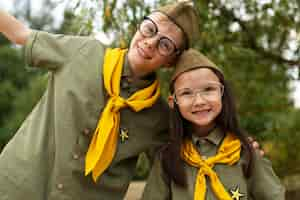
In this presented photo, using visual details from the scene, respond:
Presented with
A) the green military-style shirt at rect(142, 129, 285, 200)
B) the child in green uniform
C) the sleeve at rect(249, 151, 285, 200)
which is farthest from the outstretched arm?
the sleeve at rect(249, 151, 285, 200)

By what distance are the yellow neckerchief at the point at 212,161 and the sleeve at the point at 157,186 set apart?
0.14 meters

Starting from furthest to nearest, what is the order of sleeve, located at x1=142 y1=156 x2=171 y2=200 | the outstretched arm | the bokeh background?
1. the bokeh background
2. sleeve, located at x1=142 y1=156 x2=171 y2=200
3. the outstretched arm

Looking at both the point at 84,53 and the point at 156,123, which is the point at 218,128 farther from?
the point at 84,53

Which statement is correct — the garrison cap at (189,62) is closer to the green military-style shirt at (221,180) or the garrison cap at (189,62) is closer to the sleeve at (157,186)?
the green military-style shirt at (221,180)

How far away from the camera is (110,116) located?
1.93m

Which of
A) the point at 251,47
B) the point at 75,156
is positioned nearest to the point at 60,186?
the point at 75,156

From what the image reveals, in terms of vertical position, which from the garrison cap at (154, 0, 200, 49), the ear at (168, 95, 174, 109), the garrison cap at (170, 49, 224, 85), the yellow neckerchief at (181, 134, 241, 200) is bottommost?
the yellow neckerchief at (181, 134, 241, 200)

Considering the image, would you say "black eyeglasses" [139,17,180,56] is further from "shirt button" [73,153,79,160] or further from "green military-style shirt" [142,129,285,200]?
"shirt button" [73,153,79,160]

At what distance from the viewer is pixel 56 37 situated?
1973 mm

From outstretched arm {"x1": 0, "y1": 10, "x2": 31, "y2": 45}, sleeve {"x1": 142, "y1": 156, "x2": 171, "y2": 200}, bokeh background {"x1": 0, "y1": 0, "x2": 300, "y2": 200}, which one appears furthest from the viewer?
bokeh background {"x1": 0, "y1": 0, "x2": 300, "y2": 200}

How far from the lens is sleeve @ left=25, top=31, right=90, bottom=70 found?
6.27ft

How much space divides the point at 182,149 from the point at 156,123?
17 cm

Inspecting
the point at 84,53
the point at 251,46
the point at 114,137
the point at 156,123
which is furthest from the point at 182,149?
the point at 251,46

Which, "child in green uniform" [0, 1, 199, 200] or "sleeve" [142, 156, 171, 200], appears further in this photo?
"sleeve" [142, 156, 171, 200]
